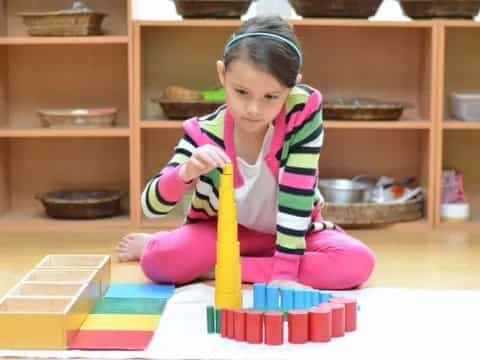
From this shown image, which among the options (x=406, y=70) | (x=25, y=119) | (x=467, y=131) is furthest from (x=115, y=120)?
(x=467, y=131)

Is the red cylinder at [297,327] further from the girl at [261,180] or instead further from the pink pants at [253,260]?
the pink pants at [253,260]

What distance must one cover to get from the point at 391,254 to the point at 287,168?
60 centimetres

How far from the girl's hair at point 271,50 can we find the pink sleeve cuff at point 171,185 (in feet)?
0.72

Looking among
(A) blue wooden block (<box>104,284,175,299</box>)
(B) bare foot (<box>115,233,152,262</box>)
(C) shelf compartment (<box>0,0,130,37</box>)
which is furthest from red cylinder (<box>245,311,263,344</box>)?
(C) shelf compartment (<box>0,0,130,37</box>)

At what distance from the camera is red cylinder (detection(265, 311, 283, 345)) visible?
51.3 inches

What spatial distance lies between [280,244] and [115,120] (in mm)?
1121

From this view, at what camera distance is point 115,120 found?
2.58 metres

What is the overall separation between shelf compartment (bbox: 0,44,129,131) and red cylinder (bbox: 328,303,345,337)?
146cm

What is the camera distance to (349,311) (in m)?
1.38

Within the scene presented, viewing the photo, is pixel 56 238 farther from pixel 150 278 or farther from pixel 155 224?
pixel 150 278

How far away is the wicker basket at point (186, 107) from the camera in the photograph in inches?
94.3

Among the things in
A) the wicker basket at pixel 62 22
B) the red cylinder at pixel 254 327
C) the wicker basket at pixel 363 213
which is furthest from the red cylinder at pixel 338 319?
the wicker basket at pixel 62 22

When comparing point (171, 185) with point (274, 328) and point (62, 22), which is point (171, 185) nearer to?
point (274, 328)

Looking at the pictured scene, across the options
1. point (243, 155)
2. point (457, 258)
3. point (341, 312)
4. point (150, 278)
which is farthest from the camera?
point (457, 258)
